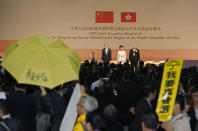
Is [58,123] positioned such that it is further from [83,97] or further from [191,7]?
[191,7]

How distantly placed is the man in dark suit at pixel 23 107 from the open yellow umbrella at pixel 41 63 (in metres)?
0.17

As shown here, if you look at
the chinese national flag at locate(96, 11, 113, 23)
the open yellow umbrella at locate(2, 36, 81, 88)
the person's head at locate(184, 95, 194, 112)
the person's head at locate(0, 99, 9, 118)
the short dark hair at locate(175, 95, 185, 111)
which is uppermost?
the chinese national flag at locate(96, 11, 113, 23)

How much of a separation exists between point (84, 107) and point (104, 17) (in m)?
17.3

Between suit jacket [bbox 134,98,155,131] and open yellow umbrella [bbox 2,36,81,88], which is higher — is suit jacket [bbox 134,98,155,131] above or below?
below

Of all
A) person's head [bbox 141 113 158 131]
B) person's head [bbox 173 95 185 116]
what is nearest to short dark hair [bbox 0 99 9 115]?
person's head [bbox 141 113 158 131]

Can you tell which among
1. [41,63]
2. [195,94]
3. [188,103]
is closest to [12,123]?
[41,63]

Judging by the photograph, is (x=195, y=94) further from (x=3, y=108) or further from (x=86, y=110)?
(x=3, y=108)

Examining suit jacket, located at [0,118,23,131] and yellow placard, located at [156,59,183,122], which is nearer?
suit jacket, located at [0,118,23,131]

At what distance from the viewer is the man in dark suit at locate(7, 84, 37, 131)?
12.1 feet

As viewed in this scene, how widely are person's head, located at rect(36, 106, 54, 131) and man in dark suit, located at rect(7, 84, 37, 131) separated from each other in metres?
0.39

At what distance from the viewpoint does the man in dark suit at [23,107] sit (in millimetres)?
3697

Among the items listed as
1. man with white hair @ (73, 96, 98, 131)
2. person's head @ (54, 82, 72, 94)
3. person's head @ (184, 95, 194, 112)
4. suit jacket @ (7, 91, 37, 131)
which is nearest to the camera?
man with white hair @ (73, 96, 98, 131)

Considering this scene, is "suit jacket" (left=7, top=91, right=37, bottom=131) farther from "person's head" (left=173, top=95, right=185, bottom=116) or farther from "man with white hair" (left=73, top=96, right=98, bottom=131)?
"person's head" (left=173, top=95, right=185, bottom=116)

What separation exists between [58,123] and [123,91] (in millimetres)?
1329
